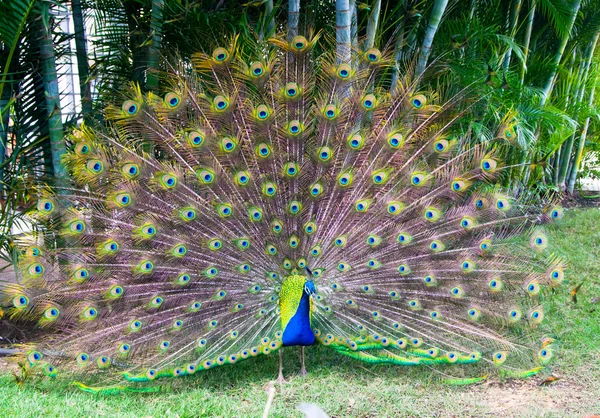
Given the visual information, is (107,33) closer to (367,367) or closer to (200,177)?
(200,177)

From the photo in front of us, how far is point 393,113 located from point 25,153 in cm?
279

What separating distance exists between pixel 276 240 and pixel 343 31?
5.32 feet

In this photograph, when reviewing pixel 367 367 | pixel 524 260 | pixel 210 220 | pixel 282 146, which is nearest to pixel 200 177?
pixel 210 220

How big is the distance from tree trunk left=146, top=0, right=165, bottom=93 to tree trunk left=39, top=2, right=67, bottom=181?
Result: 674 millimetres

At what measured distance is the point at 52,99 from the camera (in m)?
4.34

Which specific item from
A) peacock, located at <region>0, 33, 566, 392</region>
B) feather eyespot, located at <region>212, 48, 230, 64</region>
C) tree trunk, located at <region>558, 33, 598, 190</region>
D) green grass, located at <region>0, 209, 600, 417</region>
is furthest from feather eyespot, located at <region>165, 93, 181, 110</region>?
tree trunk, located at <region>558, 33, 598, 190</region>

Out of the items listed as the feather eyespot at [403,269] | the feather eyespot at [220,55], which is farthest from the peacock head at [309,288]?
the feather eyespot at [220,55]

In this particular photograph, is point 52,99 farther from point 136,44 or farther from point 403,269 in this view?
point 403,269

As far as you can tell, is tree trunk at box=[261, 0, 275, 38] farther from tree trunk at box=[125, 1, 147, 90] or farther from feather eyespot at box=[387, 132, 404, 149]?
feather eyespot at box=[387, 132, 404, 149]

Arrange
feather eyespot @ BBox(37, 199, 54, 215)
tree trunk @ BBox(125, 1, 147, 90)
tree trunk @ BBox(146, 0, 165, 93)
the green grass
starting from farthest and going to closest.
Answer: tree trunk @ BBox(125, 1, 147, 90) < tree trunk @ BBox(146, 0, 165, 93) < feather eyespot @ BBox(37, 199, 54, 215) < the green grass

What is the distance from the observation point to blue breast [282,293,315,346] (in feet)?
12.9

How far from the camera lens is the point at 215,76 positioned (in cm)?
416

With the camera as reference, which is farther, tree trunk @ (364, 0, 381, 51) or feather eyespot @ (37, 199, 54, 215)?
tree trunk @ (364, 0, 381, 51)

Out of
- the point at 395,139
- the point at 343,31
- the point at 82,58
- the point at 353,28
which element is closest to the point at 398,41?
the point at 353,28
